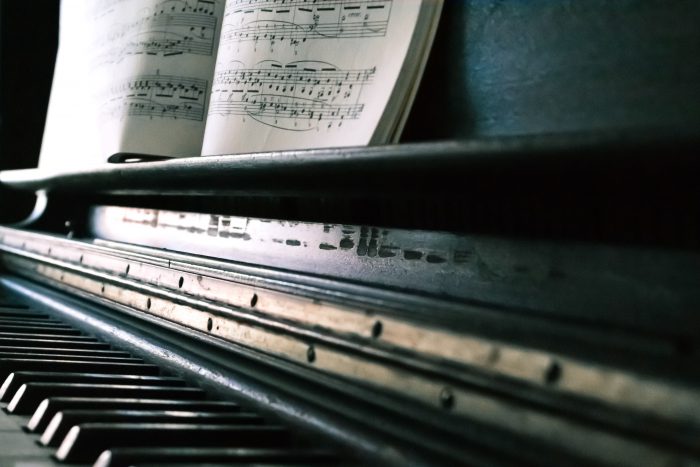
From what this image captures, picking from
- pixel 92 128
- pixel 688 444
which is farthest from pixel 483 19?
pixel 92 128

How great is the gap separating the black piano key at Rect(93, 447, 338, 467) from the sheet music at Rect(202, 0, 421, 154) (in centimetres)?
44

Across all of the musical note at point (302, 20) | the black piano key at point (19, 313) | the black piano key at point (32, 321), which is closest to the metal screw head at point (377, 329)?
the musical note at point (302, 20)

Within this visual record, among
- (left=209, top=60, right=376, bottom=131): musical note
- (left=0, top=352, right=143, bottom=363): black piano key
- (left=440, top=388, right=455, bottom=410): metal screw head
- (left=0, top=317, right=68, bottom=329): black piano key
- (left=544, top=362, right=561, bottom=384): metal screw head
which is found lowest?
(left=0, top=352, right=143, bottom=363): black piano key

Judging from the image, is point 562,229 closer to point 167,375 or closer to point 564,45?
point 564,45

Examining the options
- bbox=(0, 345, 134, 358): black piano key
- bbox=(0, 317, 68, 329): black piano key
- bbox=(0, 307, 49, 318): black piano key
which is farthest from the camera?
bbox=(0, 307, 49, 318): black piano key

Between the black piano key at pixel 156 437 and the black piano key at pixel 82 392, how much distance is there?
6.5 inches

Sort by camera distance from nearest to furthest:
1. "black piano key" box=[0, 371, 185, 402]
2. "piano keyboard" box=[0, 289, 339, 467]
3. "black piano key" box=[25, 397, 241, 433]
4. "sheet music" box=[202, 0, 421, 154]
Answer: "piano keyboard" box=[0, 289, 339, 467]
"black piano key" box=[25, 397, 241, 433]
"black piano key" box=[0, 371, 185, 402]
"sheet music" box=[202, 0, 421, 154]

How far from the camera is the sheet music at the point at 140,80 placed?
1.66m

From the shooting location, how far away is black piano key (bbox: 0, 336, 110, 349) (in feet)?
4.19

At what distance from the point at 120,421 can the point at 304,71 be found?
56 cm

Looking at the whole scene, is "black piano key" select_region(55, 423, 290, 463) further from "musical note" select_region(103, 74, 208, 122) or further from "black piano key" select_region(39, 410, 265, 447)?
"musical note" select_region(103, 74, 208, 122)

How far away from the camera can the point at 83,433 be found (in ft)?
2.54

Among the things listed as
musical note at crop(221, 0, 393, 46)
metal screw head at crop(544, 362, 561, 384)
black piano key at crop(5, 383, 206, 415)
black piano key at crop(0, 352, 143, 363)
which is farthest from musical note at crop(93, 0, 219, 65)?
metal screw head at crop(544, 362, 561, 384)

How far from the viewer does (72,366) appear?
1.14m
